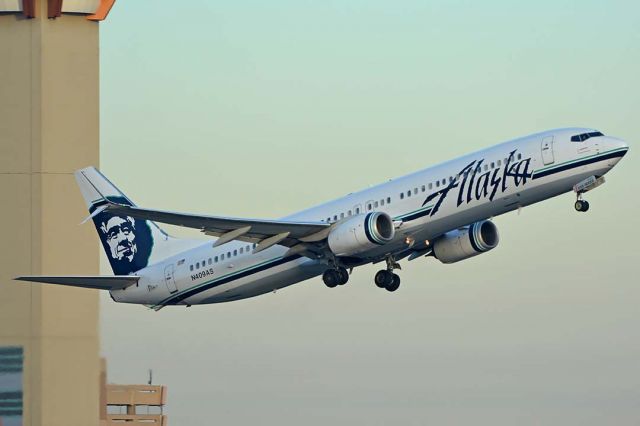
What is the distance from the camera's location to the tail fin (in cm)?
8122

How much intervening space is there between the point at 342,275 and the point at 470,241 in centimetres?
630

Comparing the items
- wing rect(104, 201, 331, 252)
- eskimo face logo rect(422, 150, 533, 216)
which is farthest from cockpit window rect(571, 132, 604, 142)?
wing rect(104, 201, 331, 252)

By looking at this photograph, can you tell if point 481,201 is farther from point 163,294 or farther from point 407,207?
point 163,294

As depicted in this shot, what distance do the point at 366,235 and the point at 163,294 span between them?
42.7 feet

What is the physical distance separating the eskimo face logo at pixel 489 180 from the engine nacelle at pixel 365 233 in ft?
8.51

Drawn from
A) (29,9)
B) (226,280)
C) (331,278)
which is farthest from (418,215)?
(29,9)

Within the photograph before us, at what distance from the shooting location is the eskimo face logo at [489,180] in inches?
2655

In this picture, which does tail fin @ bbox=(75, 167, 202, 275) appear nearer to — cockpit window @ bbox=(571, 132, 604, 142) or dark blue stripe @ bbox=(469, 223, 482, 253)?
dark blue stripe @ bbox=(469, 223, 482, 253)

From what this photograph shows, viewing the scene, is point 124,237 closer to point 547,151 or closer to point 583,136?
point 547,151

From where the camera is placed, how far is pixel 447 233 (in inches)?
2916

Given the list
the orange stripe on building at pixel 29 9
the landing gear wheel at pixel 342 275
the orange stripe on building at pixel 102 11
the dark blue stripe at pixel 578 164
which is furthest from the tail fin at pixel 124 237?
the orange stripe on building at pixel 102 11

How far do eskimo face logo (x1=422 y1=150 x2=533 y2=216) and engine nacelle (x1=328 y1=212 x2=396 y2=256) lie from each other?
2593mm

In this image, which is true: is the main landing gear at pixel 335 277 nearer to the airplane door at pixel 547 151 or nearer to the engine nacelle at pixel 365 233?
the engine nacelle at pixel 365 233

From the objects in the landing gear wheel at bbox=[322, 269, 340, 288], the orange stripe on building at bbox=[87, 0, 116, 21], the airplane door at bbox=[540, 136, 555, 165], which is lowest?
the landing gear wheel at bbox=[322, 269, 340, 288]
